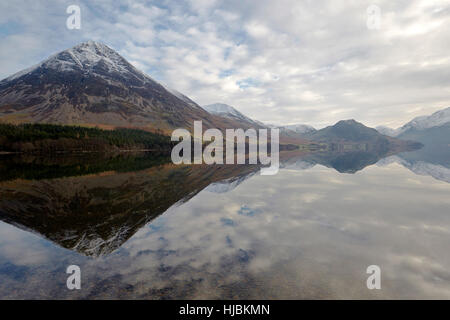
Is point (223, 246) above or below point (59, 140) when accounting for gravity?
below

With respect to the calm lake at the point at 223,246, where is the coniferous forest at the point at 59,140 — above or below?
above

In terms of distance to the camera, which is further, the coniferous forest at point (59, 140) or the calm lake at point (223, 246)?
the coniferous forest at point (59, 140)

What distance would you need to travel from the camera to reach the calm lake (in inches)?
456

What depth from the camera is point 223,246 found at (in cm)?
A: 1656

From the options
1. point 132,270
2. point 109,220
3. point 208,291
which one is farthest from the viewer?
point 109,220

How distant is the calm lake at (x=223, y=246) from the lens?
11.6 metres

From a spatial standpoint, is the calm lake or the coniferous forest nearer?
the calm lake

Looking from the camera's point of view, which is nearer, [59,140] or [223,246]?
[223,246]

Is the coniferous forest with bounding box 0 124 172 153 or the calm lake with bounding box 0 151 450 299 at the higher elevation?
the coniferous forest with bounding box 0 124 172 153
